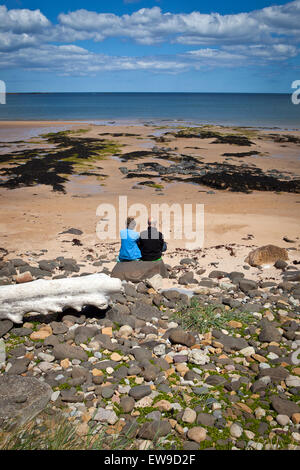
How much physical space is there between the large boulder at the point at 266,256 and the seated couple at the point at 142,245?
115 inches

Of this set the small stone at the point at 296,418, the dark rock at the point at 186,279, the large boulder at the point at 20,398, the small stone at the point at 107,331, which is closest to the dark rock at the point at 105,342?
the small stone at the point at 107,331

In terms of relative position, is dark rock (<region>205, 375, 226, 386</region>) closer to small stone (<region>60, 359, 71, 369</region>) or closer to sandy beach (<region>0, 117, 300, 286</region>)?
small stone (<region>60, 359, 71, 369</region>)

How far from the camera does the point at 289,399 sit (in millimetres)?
5293

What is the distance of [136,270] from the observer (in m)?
9.34

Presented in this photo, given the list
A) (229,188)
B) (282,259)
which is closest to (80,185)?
(229,188)

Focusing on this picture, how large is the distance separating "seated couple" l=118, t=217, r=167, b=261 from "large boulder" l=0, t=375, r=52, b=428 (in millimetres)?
4993

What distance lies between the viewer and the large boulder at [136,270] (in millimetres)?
9281

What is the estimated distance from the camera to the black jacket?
380 inches

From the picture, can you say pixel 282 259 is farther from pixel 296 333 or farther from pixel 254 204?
pixel 254 204

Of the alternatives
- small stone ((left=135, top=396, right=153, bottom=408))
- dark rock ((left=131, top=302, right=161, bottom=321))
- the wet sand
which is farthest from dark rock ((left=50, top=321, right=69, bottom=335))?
the wet sand

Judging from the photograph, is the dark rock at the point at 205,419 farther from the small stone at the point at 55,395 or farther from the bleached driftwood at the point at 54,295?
the bleached driftwood at the point at 54,295

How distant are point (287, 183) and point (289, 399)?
757 inches

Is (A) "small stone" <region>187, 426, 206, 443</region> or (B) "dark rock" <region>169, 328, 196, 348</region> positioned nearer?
(A) "small stone" <region>187, 426, 206, 443</region>

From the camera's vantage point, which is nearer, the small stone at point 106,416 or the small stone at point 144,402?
the small stone at point 106,416
